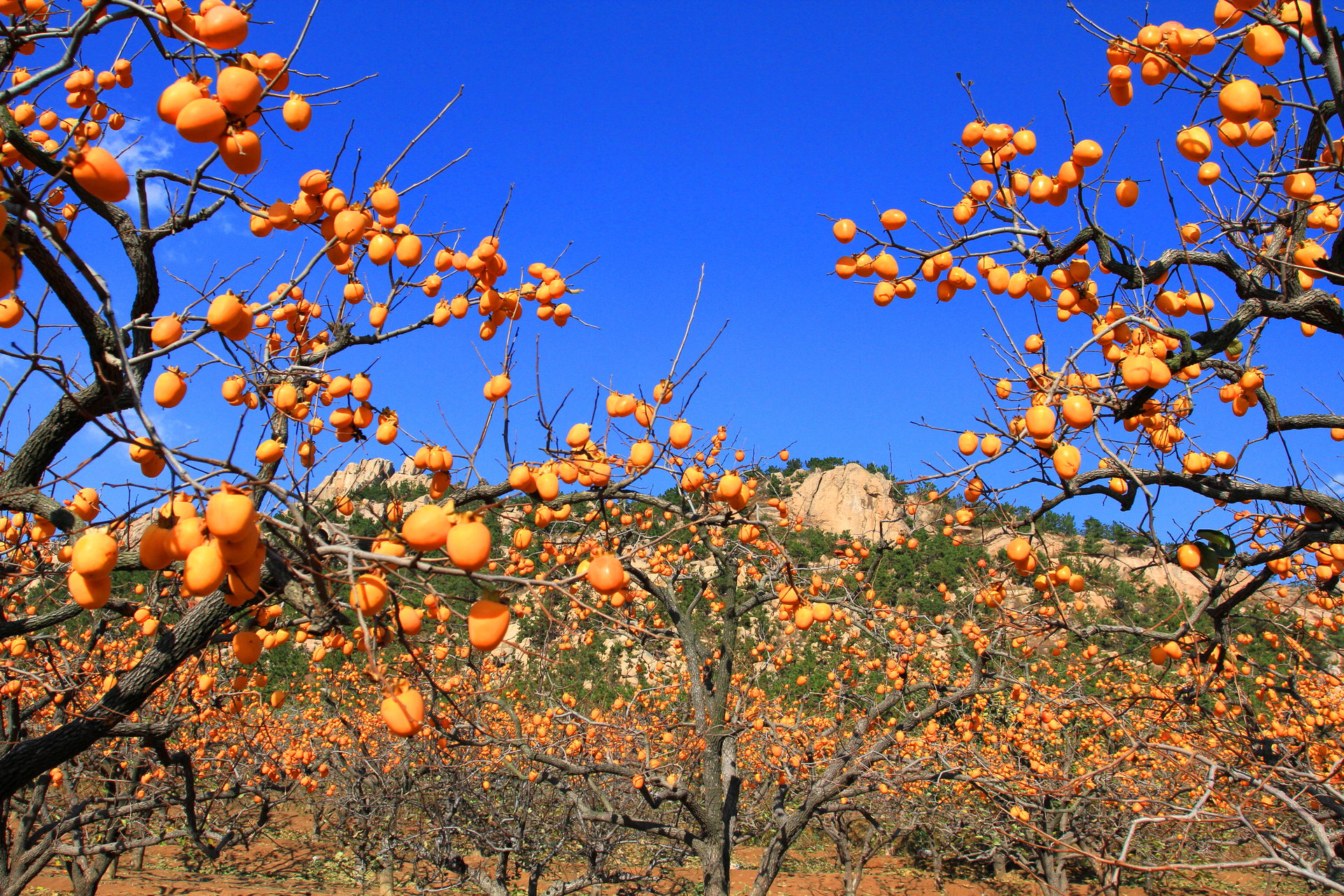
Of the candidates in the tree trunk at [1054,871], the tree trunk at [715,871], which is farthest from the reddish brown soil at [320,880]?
the tree trunk at [715,871]

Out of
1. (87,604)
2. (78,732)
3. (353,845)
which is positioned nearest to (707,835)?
(78,732)

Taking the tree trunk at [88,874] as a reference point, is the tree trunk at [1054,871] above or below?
below

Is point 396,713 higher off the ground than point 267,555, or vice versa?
point 267,555

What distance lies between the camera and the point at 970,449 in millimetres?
3480

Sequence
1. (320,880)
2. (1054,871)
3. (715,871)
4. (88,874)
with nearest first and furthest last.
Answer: (715,871) < (88,874) < (1054,871) < (320,880)

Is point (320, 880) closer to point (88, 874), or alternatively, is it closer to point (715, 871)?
point (88, 874)

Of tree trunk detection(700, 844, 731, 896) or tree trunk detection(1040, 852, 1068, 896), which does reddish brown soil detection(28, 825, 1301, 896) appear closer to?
tree trunk detection(1040, 852, 1068, 896)

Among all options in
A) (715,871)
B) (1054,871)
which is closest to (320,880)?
(715,871)

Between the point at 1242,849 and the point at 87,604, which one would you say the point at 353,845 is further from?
the point at 1242,849

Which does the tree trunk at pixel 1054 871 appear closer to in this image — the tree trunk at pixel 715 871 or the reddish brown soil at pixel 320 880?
the reddish brown soil at pixel 320 880

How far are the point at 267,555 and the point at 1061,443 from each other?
2.79m

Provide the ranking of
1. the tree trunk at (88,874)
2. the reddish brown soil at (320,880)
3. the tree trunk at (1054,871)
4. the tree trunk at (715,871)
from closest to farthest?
the tree trunk at (715,871)
the tree trunk at (88,874)
the tree trunk at (1054,871)
the reddish brown soil at (320,880)

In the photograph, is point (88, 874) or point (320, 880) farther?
point (320, 880)

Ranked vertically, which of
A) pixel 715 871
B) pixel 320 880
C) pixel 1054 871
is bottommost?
pixel 1054 871
